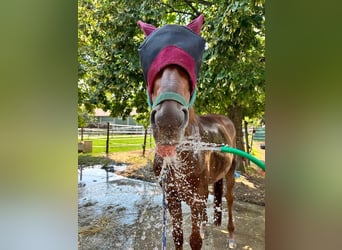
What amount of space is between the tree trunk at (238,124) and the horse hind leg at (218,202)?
0.09 metres

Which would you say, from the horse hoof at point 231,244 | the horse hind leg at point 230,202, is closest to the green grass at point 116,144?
the horse hind leg at point 230,202

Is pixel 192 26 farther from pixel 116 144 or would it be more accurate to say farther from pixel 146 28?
pixel 116 144

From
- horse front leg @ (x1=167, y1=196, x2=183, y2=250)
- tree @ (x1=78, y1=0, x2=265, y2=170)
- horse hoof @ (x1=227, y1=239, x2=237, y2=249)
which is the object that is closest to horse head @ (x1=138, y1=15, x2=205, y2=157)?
tree @ (x1=78, y1=0, x2=265, y2=170)

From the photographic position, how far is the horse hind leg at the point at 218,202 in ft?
3.10

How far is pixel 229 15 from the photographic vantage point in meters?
0.89

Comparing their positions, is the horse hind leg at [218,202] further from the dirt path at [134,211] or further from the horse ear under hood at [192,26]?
the horse ear under hood at [192,26]

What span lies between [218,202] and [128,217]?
36 cm

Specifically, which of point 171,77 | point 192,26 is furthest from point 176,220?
point 192,26

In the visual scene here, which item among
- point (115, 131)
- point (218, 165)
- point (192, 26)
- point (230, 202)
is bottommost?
point (230, 202)

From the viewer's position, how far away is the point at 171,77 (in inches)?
28.9
